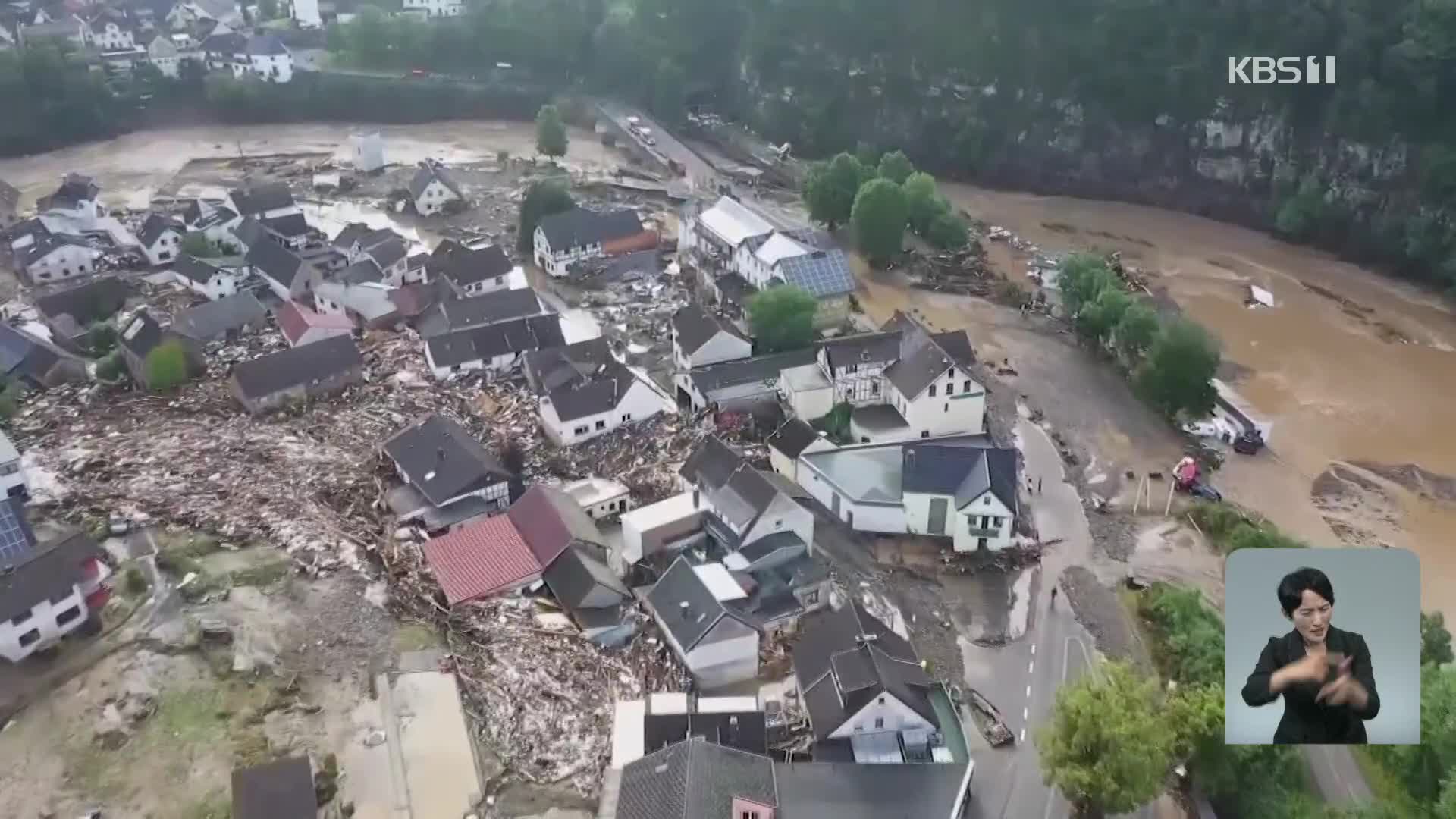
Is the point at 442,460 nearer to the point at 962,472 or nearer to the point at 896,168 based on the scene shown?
the point at 962,472

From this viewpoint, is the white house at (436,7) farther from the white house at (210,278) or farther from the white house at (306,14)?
the white house at (210,278)

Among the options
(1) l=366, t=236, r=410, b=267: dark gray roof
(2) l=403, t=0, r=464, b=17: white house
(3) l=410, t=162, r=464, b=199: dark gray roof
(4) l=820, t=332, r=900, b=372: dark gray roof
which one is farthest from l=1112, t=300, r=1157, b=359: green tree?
(2) l=403, t=0, r=464, b=17: white house

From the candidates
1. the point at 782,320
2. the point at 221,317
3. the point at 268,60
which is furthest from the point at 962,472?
the point at 268,60

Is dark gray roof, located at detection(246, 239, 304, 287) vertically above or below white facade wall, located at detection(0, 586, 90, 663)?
above

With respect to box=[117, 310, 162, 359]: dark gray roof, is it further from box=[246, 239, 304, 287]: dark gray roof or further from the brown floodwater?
the brown floodwater

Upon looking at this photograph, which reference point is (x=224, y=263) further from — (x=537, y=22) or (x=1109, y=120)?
(x=1109, y=120)

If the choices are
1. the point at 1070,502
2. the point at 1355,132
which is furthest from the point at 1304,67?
the point at 1070,502

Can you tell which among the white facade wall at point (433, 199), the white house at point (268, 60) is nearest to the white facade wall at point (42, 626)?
the white facade wall at point (433, 199)

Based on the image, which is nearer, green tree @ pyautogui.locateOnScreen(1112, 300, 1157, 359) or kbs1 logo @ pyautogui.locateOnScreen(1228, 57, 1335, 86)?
green tree @ pyautogui.locateOnScreen(1112, 300, 1157, 359)
